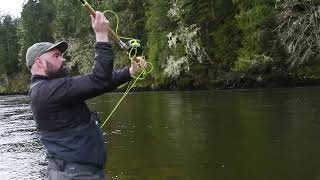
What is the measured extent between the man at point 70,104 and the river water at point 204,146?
6491 millimetres

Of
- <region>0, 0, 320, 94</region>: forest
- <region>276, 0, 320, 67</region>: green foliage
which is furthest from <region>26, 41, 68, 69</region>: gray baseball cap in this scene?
<region>276, 0, 320, 67</region>: green foliage

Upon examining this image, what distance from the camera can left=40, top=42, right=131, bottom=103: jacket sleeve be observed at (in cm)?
401

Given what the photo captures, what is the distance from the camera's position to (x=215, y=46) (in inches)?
1857

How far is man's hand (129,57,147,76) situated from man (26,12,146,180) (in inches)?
0.9

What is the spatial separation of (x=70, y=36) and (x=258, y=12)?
4050cm

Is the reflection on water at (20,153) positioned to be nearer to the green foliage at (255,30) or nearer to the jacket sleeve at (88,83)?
the jacket sleeve at (88,83)

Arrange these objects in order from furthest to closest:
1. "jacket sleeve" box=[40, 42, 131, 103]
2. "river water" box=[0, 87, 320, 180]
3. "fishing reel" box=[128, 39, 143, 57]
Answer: "river water" box=[0, 87, 320, 180] → "fishing reel" box=[128, 39, 143, 57] → "jacket sleeve" box=[40, 42, 131, 103]

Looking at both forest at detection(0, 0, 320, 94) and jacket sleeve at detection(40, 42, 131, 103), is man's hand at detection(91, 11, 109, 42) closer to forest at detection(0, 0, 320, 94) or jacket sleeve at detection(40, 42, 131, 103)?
jacket sleeve at detection(40, 42, 131, 103)

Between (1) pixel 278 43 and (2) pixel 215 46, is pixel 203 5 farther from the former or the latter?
(1) pixel 278 43

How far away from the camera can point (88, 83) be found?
4000 millimetres

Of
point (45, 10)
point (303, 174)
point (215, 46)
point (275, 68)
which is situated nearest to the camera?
point (303, 174)

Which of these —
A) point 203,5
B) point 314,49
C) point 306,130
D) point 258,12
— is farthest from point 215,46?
point 306,130

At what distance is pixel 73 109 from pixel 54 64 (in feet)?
1.42

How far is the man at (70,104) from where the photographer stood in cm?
404
